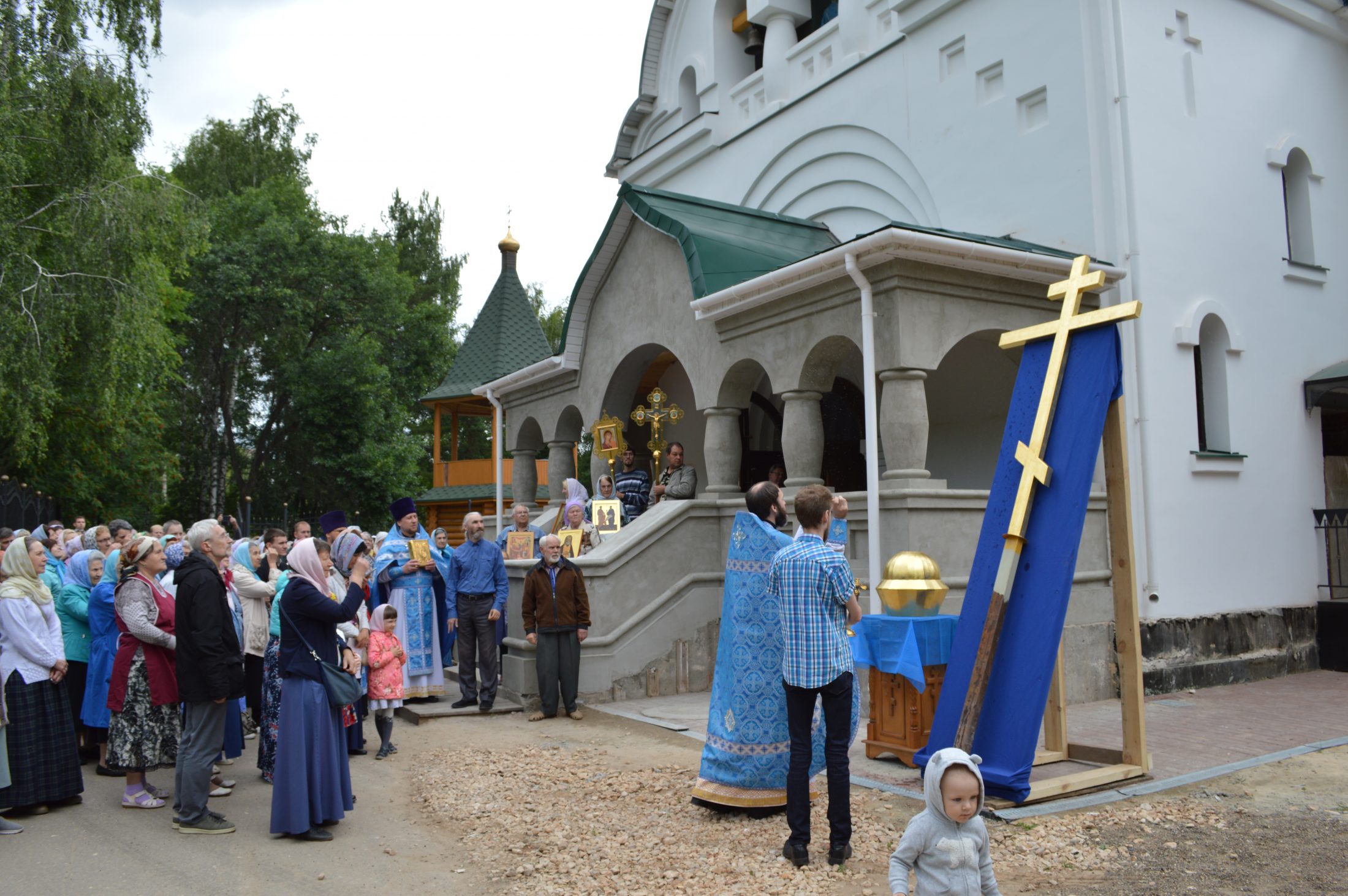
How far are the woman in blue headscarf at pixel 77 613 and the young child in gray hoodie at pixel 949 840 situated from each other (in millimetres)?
6713

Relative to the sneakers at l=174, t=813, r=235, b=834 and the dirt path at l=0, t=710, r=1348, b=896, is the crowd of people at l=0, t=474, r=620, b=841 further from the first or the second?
the dirt path at l=0, t=710, r=1348, b=896

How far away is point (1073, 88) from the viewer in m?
10.6

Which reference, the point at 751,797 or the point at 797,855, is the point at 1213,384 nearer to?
the point at 751,797

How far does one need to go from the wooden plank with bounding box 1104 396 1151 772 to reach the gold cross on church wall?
0.51m

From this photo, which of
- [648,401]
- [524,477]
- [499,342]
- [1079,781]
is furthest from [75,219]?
[1079,781]

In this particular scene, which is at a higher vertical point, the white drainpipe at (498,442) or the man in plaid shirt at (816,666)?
the white drainpipe at (498,442)

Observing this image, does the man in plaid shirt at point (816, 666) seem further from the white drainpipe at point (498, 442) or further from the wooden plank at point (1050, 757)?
the white drainpipe at point (498, 442)

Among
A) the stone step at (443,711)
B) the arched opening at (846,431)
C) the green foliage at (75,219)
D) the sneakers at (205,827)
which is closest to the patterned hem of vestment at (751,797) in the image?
the sneakers at (205,827)

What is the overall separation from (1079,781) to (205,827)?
506 cm

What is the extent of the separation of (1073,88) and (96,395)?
655 inches

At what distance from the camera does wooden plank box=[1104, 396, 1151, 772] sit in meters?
6.33

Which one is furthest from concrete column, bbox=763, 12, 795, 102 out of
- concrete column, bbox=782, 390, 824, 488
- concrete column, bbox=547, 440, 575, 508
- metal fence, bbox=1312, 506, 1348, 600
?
metal fence, bbox=1312, 506, 1348, 600

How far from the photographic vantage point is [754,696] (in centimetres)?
579

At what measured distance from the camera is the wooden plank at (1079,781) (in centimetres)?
593
